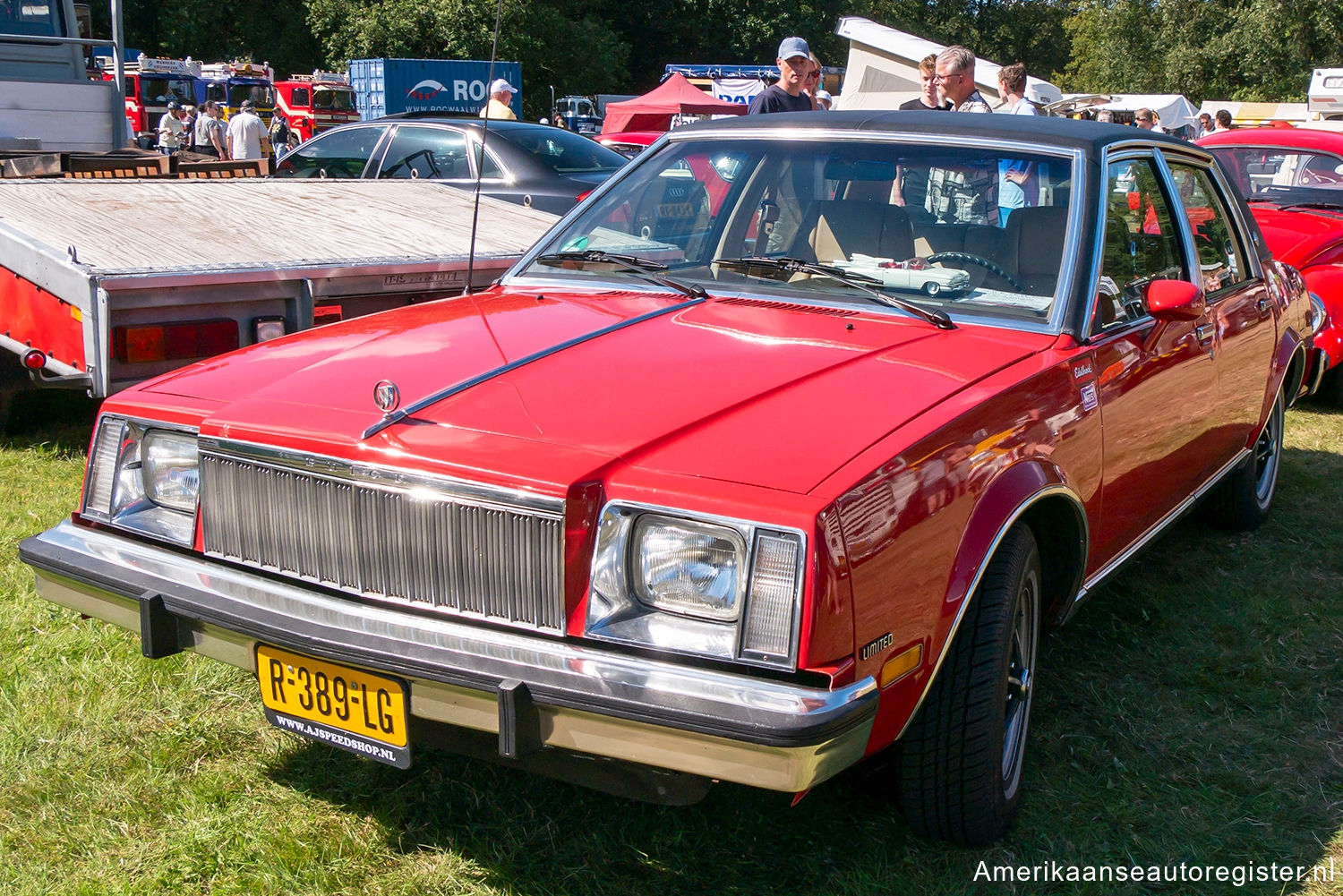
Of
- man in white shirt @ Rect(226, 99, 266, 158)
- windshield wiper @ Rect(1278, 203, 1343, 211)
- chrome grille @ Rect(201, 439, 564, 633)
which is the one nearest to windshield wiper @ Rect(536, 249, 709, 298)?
chrome grille @ Rect(201, 439, 564, 633)

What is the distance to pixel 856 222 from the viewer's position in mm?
3469

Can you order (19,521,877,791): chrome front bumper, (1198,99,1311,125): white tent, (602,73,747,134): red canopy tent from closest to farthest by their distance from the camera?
(19,521,877,791): chrome front bumper → (602,73,747,134): red canopy tent → (1198,99,1311,125): white tent

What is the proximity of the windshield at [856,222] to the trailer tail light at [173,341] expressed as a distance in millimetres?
1690

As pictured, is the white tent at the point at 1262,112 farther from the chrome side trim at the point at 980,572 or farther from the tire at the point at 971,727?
the tire at the point at 971,727

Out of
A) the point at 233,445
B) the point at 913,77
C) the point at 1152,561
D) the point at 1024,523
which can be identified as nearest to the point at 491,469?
the point at 233,445

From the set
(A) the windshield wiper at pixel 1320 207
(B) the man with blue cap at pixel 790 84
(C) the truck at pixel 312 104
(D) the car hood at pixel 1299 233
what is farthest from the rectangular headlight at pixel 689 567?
(C) the truck at pixel 312 104

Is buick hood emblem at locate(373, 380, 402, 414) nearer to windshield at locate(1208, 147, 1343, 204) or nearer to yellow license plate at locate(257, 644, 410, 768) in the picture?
yellow license plate at locate(257, 644, 410, 768)

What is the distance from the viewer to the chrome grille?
226 cm

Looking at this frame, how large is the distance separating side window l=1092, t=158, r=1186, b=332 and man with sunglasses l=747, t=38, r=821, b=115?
143 inches

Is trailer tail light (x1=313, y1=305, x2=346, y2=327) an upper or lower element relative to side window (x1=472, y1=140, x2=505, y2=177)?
lower

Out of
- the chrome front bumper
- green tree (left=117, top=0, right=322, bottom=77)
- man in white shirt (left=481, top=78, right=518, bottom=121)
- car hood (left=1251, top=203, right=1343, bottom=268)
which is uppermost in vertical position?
green tree (left=117, top=0, right=322, bottom=77)

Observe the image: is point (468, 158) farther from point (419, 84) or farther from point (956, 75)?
point (419, 84)

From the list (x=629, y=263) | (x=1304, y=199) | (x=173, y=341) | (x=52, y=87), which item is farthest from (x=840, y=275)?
(x=52, y=87)

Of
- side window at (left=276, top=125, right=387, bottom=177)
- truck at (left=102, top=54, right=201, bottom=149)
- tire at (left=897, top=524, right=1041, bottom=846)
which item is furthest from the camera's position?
truck at (left=102, top=54, right=201, bottom=149)
